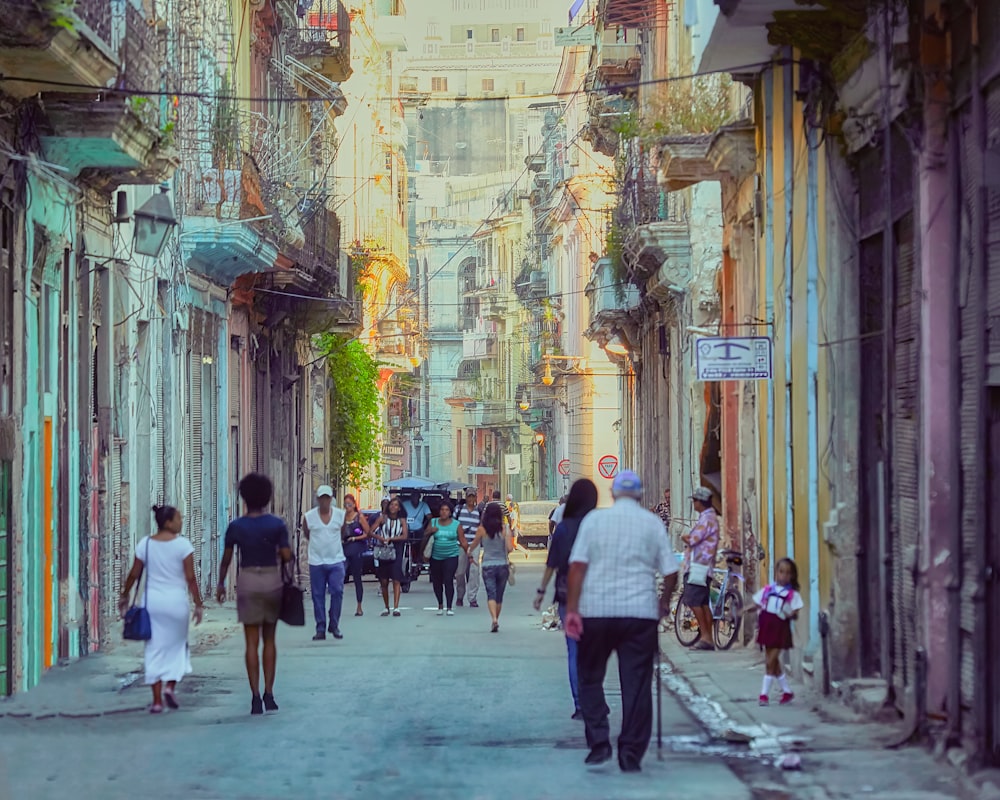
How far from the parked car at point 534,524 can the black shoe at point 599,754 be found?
4596 cm

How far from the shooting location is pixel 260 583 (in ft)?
41.8

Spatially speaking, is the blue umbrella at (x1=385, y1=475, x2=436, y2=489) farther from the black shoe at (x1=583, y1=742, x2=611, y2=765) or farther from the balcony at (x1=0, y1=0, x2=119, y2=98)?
the black shoe at (x1=583, y1=742, x2=611, y2=765)

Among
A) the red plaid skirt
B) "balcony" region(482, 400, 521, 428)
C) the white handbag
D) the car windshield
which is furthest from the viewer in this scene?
"balcony" region(482, 400, 521, 428)

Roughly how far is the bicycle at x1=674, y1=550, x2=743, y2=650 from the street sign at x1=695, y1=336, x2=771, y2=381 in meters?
3.61

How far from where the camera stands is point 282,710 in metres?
12.8

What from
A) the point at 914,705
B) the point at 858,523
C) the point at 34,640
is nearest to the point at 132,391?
the point at 34,640

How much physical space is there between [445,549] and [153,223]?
21.7 ft

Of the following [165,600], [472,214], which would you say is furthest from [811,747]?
[472,214]

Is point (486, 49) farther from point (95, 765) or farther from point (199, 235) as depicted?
point (95, 765)

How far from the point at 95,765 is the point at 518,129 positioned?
3751 inches

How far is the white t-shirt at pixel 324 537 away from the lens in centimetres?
1959

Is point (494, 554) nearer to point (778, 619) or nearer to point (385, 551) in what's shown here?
point (385, 551)

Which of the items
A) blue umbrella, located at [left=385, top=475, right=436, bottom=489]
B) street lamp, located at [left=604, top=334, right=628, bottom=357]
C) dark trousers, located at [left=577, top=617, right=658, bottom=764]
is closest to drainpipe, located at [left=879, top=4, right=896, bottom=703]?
dark trousers, located at [left=577, top=617, right=658, bottom=764]

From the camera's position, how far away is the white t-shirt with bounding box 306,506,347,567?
19.6 meters
